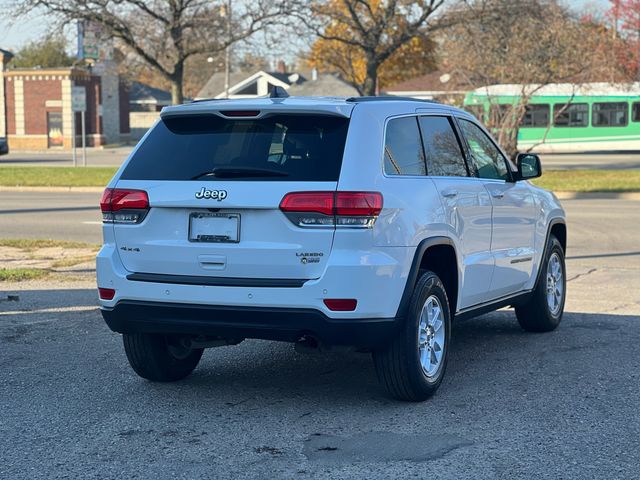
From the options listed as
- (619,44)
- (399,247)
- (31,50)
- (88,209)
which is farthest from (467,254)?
(31,50)

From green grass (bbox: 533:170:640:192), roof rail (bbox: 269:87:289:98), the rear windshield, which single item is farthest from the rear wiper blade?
green grass (bbox: 533:170:640:192)

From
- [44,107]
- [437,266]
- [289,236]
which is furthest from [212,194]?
[44,107]

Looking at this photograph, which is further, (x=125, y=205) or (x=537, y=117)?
(x=537, y=117)

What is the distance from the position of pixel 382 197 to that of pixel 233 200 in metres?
0.83

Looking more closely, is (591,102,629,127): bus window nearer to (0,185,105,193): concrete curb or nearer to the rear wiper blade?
(0,185,105,193): concrete curb

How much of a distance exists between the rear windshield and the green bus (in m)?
41.9

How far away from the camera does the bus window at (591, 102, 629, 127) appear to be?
48375 mm

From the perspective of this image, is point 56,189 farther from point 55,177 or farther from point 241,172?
point 241,172

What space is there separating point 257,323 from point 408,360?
93cm

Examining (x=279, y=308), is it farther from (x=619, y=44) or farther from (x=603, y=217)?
(x=619, y=44)

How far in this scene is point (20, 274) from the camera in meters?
11.5

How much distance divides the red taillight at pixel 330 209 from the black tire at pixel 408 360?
666mm

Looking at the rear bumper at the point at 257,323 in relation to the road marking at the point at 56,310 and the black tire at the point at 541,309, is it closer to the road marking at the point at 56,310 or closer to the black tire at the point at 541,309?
the black tire at the point at 541,309

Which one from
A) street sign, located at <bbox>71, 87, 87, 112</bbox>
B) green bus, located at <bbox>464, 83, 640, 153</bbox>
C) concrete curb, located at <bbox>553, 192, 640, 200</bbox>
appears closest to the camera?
concrete curb, located at <bbox>553, 192, 640, 200</bbox>
